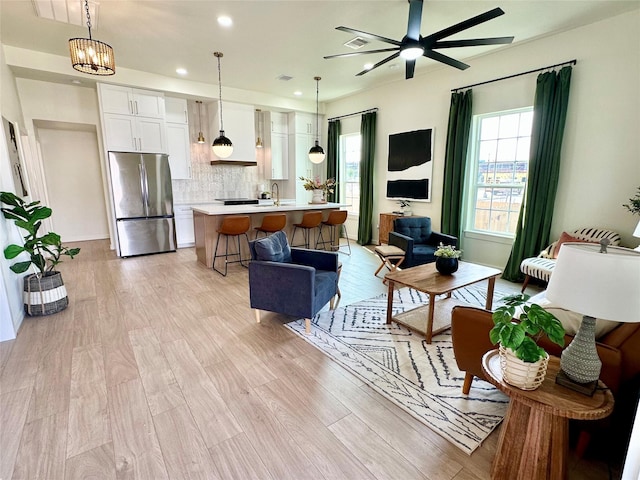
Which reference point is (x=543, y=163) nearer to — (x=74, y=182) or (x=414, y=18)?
(x=414, y=18)

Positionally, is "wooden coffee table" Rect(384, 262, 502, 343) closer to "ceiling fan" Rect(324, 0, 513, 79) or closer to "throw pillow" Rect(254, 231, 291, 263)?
"throw pillow" Rect(254, 231, 291, 263)

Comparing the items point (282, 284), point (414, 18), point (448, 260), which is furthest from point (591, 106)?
point (282, 284)

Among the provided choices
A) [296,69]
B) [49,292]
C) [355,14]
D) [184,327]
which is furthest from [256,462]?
[296,69]

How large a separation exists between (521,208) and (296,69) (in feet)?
13.5

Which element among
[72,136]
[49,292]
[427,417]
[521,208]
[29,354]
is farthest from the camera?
[72,136]

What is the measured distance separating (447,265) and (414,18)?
2374 millimetres

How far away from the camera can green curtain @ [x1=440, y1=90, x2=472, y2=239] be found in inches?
193

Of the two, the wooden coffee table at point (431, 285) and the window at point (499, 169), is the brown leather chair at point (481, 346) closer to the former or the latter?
the wooden coffee table at point (431, 285)

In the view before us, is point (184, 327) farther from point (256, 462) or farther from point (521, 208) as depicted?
point (521, 208)

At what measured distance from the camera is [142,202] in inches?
223

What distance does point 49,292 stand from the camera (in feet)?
10.6

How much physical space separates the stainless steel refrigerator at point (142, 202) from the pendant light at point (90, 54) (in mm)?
2502

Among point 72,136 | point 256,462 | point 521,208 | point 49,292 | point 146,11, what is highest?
point 146,11

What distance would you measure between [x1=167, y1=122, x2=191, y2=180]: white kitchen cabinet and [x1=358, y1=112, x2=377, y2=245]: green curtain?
3646 mm
